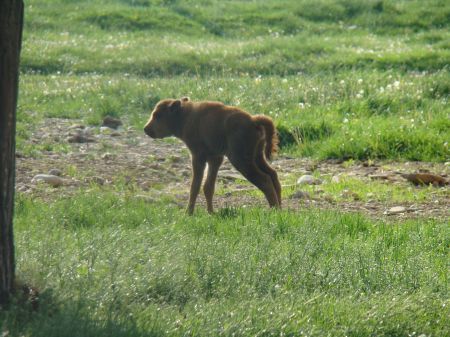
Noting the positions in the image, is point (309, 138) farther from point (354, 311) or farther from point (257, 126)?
point (354, 311)

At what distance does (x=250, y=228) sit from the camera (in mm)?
8117

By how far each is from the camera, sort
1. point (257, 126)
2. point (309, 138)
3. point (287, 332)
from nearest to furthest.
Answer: point (287, 332), point (257, 126), point (309, 138)

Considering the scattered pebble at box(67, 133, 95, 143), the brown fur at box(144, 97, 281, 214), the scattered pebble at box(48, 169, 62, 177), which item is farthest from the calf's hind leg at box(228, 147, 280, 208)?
the scattered pebble at box(67, 133, 95, 143)

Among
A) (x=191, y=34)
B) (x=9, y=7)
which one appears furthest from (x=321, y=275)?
(x=191, y=34)

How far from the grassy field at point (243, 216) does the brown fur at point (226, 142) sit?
0.77m

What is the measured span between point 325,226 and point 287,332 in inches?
103

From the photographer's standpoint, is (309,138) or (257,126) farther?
(309,138)

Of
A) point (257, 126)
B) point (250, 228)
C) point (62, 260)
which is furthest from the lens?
point (257, 126)

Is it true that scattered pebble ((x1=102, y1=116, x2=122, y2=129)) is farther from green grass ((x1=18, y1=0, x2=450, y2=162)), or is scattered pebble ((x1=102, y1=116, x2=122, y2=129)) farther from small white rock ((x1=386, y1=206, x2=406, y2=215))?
small white rock ((x1=386, y1=206, x2=406, y2=215))

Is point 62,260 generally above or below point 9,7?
below

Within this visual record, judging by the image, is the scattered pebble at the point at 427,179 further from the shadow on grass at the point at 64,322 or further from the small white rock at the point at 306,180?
the shadow on grass at the point at 64,322

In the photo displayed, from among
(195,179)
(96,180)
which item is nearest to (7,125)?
(195,179)

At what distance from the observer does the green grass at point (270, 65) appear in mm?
13547

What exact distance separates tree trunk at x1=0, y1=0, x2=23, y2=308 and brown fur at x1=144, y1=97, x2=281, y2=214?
3503mm
